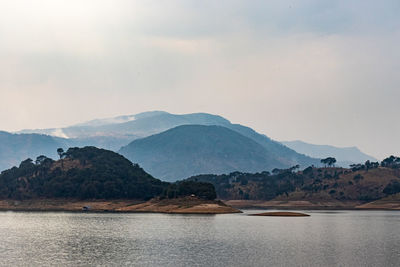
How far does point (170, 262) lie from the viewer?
324ft

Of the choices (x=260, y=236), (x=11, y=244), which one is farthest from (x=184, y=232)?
(x=11, y=244)

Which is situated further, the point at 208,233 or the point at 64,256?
the point at 208,233

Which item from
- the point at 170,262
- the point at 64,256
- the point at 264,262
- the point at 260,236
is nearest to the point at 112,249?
the point at 64,256

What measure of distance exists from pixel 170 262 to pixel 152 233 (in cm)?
6060

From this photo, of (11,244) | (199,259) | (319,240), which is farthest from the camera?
(319,240)

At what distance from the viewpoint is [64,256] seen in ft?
349

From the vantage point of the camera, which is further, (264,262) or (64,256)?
(64,256)

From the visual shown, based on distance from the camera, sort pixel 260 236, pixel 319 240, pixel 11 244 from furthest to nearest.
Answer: pixel 260 236 < pixel 319 240 < pixel 11 244

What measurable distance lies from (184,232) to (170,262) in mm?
64045

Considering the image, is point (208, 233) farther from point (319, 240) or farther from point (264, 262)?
point (264, 262)

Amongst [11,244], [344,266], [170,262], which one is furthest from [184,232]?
[344,266]

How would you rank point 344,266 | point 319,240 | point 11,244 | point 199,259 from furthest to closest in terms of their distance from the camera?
point 319,240
point 11,244
point 199,259
point 344,266

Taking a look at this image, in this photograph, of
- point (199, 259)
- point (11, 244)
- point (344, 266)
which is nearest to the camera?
point (344, 266)

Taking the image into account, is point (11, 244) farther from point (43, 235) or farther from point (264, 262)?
point (264, 262)
